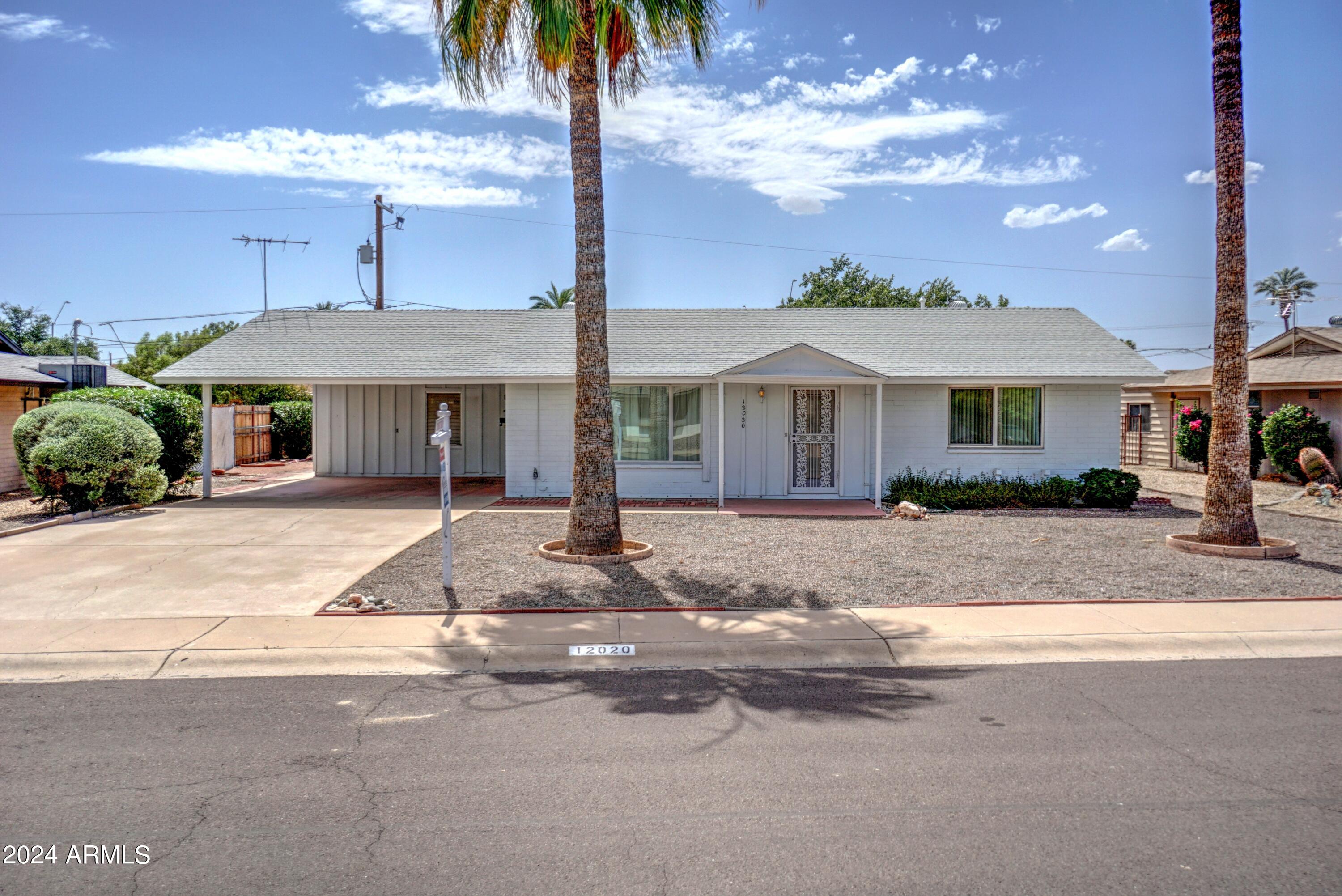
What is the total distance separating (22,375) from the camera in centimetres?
1761

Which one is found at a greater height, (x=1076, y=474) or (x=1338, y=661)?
(x=1076, y=474)

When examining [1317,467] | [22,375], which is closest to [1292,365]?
[1317,467]

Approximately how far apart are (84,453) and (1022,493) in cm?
1679

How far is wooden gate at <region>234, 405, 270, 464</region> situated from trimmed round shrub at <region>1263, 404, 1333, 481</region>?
89.4 feet

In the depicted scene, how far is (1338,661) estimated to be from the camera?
281 inches

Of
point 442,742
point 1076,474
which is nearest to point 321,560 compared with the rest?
point 442,742

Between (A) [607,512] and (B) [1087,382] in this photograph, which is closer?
(A) [607,512]

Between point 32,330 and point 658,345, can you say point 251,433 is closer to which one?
point 658,345

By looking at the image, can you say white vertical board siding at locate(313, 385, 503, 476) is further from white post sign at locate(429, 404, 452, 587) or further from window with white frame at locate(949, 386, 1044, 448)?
white post sign at locate(429, 404, 452, 587)

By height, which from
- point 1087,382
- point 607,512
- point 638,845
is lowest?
point 638,845

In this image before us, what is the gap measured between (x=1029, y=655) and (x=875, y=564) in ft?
11.7

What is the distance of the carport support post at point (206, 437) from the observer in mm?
17578

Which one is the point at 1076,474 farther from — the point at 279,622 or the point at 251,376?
the point at 251,376

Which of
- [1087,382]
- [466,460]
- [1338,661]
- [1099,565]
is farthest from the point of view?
[466,460]
